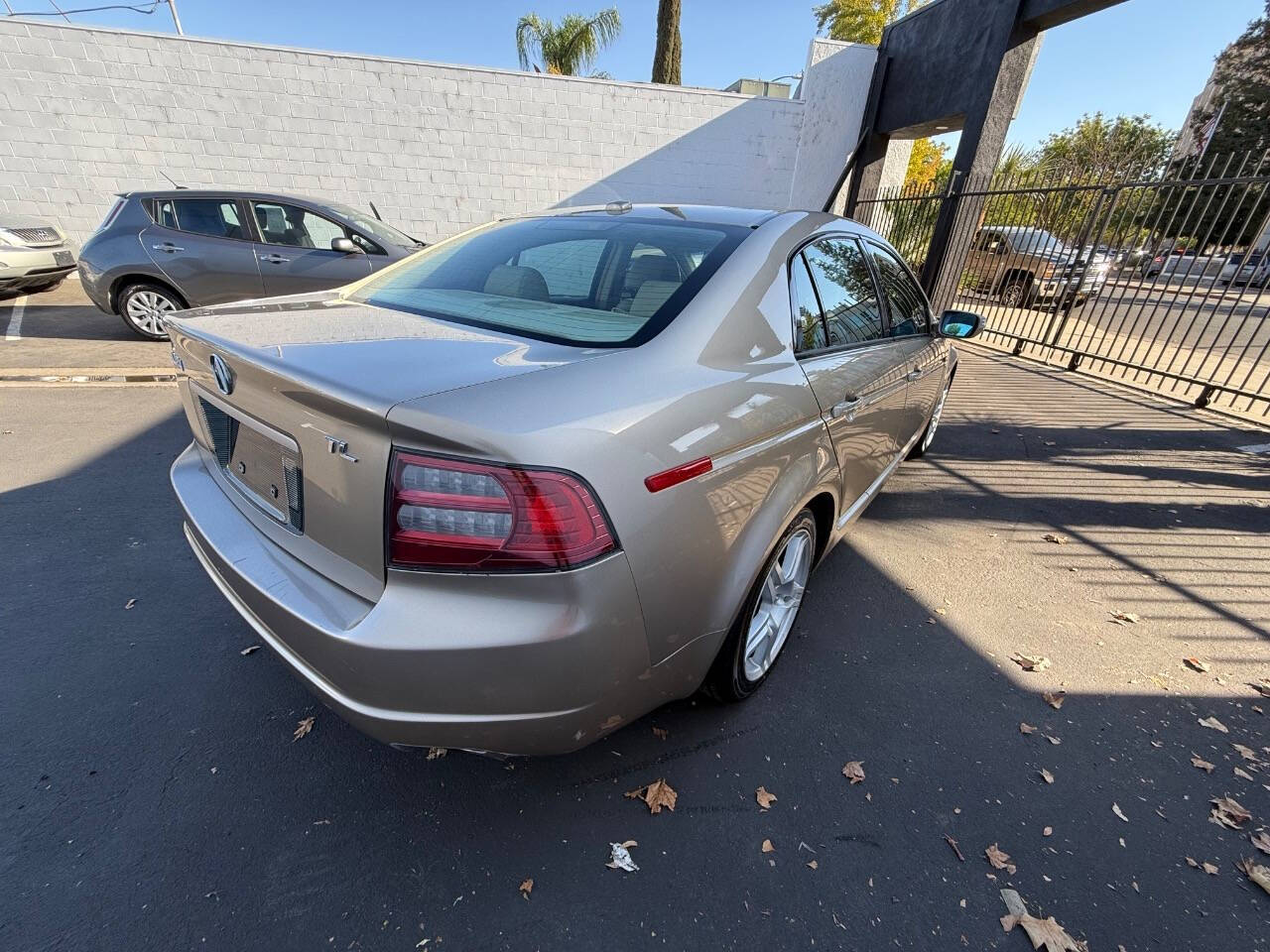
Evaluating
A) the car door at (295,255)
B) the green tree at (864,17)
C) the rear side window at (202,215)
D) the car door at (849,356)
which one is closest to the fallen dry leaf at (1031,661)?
the car door at (849,356)

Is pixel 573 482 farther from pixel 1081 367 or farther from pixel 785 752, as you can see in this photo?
pixel 1081 367

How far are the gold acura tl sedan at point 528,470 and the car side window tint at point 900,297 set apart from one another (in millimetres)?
826

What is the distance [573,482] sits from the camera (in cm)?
128

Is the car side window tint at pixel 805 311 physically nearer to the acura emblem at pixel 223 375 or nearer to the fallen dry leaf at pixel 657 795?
the fallen dry leaf at pixel 657 795

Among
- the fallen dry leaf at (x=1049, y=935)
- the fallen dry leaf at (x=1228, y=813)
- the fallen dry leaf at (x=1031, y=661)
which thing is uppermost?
the fallen dry leaf at (x=1049, y=935)

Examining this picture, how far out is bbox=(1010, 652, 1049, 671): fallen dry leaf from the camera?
2586 mm

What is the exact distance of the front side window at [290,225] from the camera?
6.65 metres

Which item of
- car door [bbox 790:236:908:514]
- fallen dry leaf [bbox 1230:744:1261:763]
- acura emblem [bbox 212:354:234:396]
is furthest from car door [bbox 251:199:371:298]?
fallen dry leaf [bbox 1230:744:1261:763]

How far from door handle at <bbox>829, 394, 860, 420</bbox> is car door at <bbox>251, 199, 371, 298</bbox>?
6.10 m

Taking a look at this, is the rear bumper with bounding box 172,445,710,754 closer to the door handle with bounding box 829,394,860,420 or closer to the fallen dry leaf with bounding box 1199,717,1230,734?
the door handle with bounding box 829,394,860,420

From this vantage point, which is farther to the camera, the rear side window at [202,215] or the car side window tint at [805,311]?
the rear side window at [202,215]

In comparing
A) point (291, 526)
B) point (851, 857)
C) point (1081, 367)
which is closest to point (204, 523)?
point (291, 526)

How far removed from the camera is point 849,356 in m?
2.39

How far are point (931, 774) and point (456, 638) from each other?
5.72 ft
